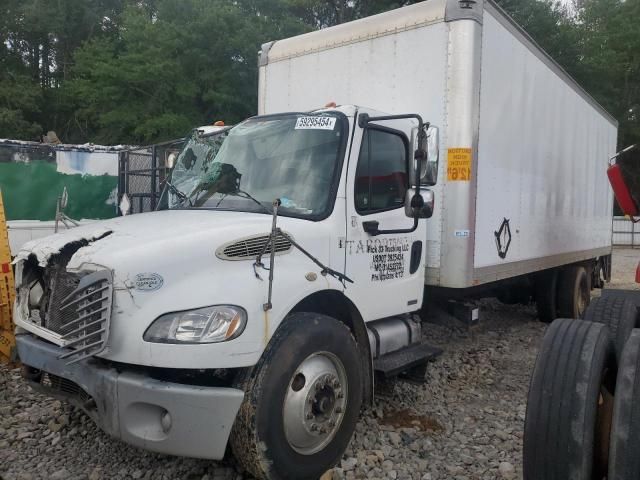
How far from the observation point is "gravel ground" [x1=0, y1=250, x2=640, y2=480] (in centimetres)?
378

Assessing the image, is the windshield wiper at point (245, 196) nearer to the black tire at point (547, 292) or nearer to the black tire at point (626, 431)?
Result: the black tire at point (626, 431)

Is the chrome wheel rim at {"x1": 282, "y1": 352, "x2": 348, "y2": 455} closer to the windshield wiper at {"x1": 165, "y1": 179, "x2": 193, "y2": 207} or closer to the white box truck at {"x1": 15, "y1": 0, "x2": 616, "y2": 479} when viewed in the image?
the white box truck at {"x1": 15, "y1": 0, "x2": 616, "y2": 479}

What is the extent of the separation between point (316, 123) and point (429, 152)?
0.85 meters

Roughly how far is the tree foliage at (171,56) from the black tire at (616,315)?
60.1ft

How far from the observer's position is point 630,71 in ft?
113

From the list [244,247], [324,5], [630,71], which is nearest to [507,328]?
[244,247]

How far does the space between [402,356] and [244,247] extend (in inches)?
74.3

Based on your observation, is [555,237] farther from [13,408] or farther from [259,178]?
[13,408]

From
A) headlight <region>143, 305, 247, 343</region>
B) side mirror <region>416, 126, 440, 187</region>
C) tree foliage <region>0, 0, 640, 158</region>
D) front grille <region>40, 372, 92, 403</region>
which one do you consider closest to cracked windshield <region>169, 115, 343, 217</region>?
side mirror <region>416, 126, 440, 187</region>

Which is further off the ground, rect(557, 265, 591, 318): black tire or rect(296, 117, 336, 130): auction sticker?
rect(296, 117, 336, 130): auction sticker

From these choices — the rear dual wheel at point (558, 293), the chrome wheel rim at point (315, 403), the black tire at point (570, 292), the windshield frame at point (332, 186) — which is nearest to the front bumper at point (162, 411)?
the chrome wheel rim at point (315, 403)

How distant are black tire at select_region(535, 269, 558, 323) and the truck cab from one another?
4.50 meters

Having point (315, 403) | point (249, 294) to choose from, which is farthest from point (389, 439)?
point (249, 294)

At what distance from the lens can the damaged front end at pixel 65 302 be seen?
10.0 feet
